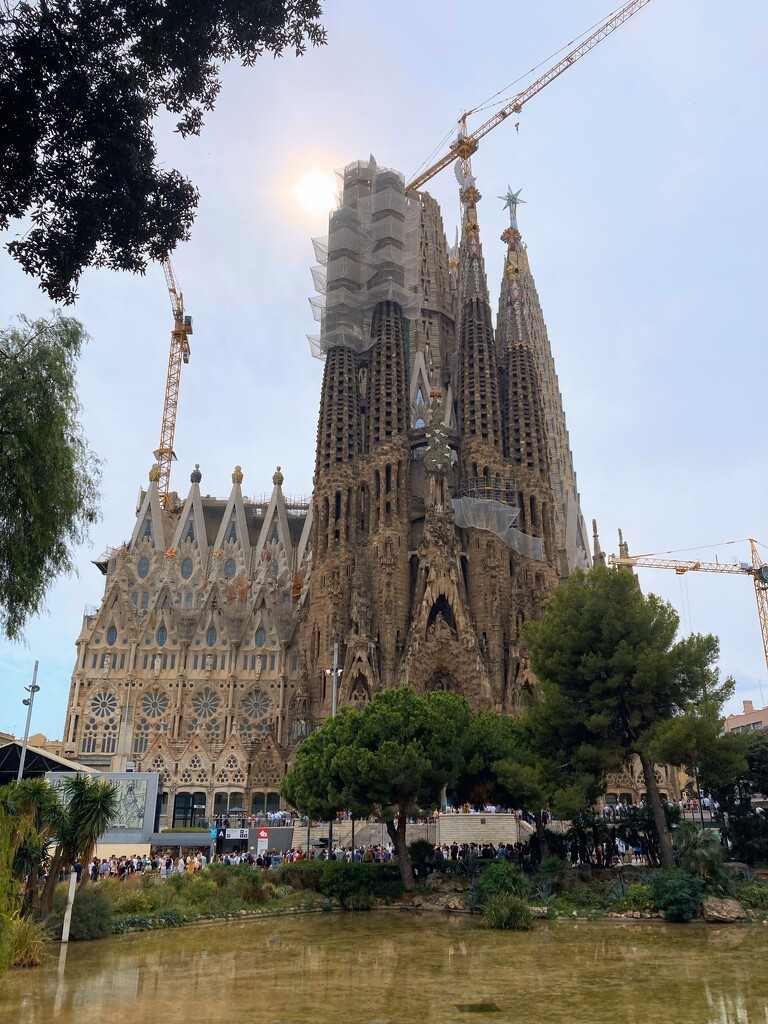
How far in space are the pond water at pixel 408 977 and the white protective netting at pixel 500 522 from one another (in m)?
37.2

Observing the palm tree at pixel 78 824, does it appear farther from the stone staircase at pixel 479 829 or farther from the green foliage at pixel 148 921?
the stone staircase at pixel 479 829

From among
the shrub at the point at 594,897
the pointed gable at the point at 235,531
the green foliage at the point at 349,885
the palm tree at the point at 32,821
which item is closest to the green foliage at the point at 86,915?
the palm tree at the point at 32,821

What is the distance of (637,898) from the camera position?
73.7 ft

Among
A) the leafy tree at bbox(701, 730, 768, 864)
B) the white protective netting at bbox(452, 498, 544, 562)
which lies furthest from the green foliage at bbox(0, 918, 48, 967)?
the white protective netting at bbox(452, 498, 544, 562)

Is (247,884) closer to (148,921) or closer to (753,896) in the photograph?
(148,921)

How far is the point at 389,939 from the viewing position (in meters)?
19.6

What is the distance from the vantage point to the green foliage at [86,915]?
19141 millimetres

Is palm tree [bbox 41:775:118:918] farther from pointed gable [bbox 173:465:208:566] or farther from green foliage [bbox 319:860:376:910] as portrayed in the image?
pointed gable [bbox 173:465:208:566]

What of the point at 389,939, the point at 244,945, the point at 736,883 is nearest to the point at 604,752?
the point at 736,883

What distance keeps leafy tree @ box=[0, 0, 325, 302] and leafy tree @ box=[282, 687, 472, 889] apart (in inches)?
730

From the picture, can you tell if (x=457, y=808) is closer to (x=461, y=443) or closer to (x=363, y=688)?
(x=363, y=688)

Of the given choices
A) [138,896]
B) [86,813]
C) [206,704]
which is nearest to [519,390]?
[206,704]

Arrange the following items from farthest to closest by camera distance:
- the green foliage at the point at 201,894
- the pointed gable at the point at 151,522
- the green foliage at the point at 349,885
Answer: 1. the pointed gable at the point at 151,522
2. the green foliage at the point at 349,885
3. the green foliage at the point at 201,894

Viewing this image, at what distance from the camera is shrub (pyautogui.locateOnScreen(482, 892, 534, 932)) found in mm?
20703
